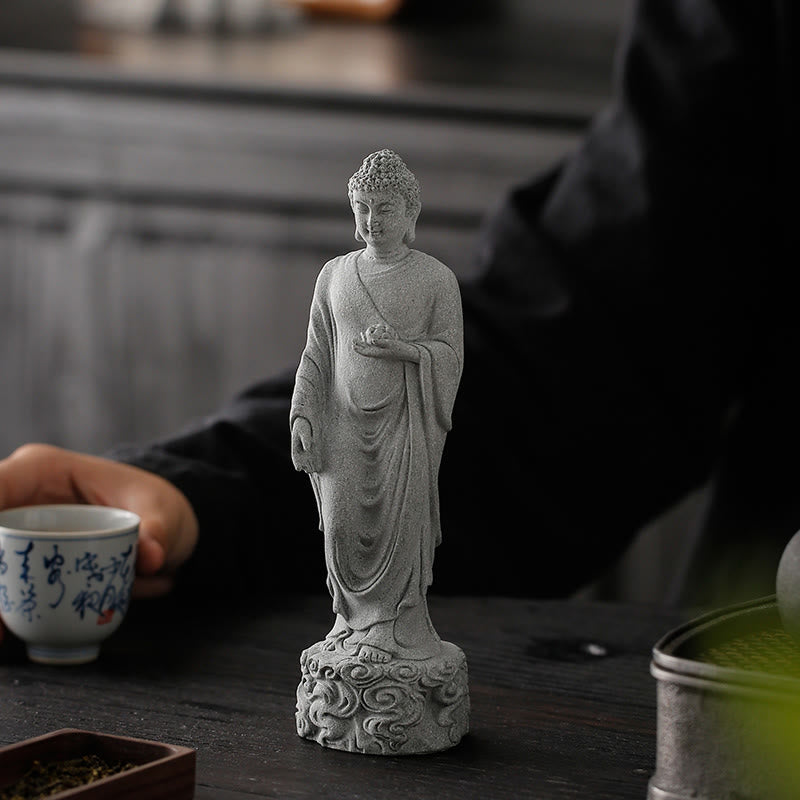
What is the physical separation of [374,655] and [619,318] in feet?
2.33

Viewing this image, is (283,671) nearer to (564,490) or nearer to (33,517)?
(33,517)

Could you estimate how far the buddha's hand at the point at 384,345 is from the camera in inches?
28.8

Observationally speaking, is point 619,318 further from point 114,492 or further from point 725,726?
point 725,726

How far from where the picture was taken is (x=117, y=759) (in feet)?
2.17

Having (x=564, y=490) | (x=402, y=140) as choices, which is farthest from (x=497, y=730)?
(x=402, y=140)

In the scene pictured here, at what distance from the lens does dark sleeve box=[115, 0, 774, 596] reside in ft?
4.28

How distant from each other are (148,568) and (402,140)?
1.00m

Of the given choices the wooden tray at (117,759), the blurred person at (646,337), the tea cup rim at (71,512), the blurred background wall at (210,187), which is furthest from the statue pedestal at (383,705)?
the blurred background wall at (210,187)

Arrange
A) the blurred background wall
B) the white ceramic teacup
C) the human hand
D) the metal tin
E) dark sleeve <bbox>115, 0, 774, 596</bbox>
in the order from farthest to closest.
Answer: the blurred background wall, dark sleeve <bbox>115, 0, 774, 596</bbox>, the human hand, the white ceramic teacup, the metal tin

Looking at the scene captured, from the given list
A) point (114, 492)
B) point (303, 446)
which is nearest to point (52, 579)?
point (114, 492)

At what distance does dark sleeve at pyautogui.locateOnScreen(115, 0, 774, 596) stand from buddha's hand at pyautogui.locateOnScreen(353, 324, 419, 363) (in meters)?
0.52

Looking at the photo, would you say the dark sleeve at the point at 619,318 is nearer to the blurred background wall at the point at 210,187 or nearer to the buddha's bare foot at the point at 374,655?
the blurred background wall at the point at 210,187

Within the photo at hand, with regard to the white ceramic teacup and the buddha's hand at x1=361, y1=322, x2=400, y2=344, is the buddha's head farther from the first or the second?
the white ceramic teacup

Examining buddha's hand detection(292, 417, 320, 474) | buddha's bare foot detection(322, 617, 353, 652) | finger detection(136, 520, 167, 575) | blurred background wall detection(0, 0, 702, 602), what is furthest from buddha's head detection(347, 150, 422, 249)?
blurred background wall detection(0, 0, 702, 602)
